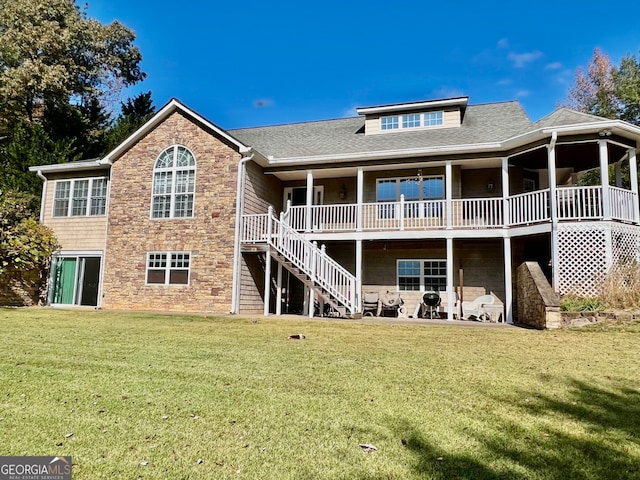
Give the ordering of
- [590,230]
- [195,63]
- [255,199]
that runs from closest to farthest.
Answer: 1. [590,230]
2. [255,199]
3. [195,63]

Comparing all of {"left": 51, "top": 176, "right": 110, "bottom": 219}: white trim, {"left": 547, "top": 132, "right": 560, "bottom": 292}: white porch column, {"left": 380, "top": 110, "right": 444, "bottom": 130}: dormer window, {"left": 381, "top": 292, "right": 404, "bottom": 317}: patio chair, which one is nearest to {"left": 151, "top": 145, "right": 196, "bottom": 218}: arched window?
{"left": 51, "top": 176, "right": 110, "bottom": 219}: white trim

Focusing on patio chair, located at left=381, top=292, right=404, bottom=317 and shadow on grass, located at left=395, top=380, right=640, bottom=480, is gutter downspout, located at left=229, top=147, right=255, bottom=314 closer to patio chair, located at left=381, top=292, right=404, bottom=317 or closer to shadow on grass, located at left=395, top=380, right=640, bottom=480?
patio chair, located at left=381, top=292, right=404, bottom=317

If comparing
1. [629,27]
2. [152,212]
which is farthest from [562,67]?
[152,212]

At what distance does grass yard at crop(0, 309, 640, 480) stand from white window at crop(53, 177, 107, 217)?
34.0ft

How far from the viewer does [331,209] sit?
15.5m

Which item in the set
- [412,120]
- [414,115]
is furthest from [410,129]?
[414,115]

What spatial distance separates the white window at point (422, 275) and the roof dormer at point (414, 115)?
5.24 meters

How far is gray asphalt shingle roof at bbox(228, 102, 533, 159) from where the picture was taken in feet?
48.1

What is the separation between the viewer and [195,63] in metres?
30.6

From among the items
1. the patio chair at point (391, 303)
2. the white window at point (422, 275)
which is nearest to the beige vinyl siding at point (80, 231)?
the patio chair at point (391, 303)

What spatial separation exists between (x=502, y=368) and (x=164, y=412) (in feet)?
13.7

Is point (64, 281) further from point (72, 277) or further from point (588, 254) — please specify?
point (588, 254)

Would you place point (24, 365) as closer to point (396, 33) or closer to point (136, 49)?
point (396, 33)
